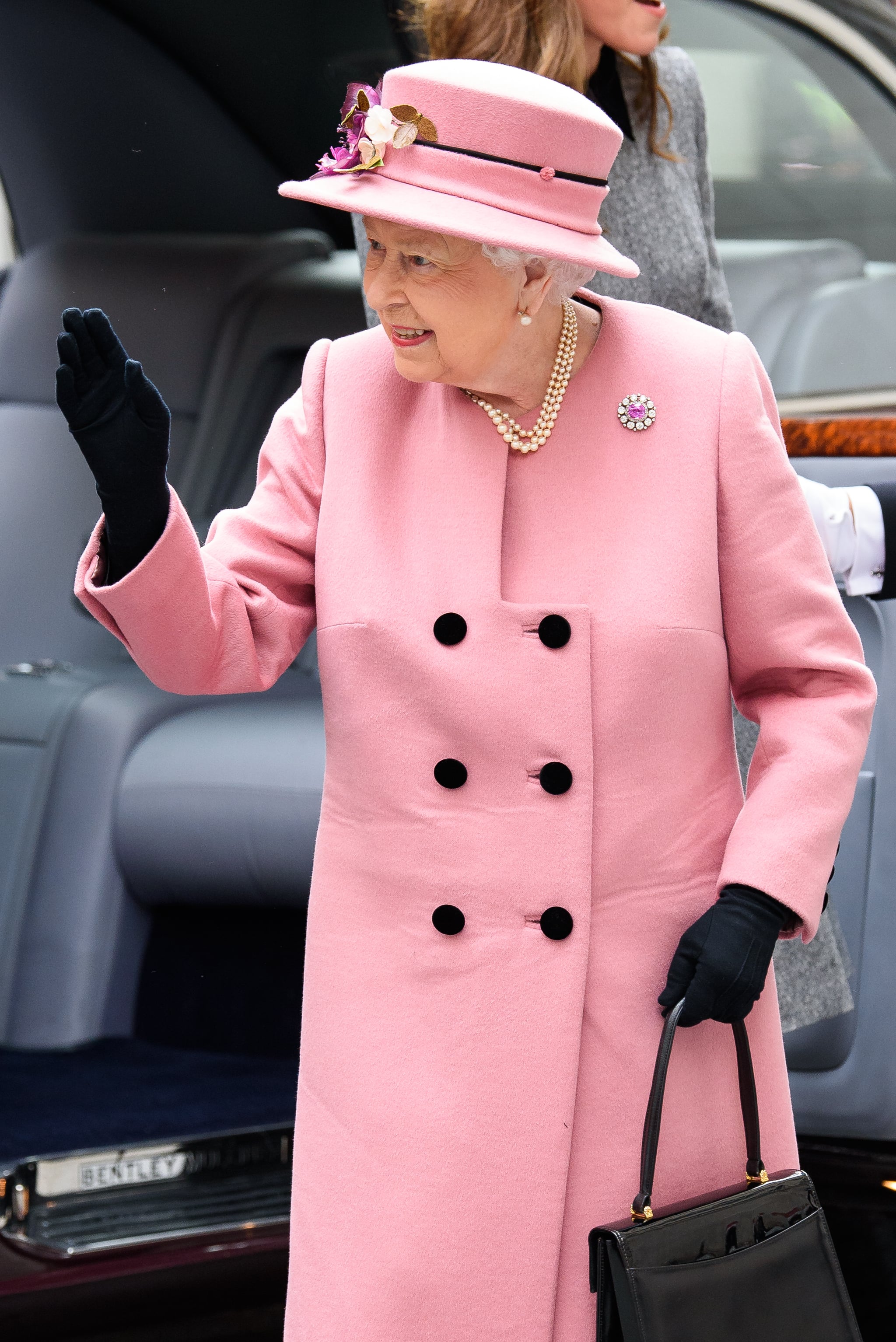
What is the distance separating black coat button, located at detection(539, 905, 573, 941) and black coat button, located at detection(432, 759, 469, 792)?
0.13 metres

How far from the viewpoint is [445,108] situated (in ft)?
4.03

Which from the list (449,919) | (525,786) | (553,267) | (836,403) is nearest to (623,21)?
(836,403)

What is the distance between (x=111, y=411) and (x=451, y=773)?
1.30 feet

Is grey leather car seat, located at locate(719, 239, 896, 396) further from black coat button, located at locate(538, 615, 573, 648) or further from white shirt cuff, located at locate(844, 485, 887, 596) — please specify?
black coat button, located at locate(538, 615, 573, 648)

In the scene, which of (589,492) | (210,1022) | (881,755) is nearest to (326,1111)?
(589,492)

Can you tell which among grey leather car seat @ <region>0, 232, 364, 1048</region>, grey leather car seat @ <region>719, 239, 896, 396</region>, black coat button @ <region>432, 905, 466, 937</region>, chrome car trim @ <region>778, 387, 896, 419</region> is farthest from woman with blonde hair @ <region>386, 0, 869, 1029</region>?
grey leather car seat @ <region>719, 239, 896, 396</region>

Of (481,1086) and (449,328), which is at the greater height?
(449,328)

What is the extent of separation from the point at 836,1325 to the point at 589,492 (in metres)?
0.72

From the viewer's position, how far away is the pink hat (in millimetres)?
1219

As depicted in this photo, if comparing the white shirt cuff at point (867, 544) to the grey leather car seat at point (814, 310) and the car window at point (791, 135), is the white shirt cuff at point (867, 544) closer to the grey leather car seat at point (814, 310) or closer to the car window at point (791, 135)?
the grey leather car seat at point (814, 310)

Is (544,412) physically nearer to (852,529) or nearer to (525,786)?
(525,786)

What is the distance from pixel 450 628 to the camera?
1.29 m

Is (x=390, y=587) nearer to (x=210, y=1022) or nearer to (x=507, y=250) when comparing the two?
(x=507, y=250)

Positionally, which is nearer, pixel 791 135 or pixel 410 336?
pixel 410 336
